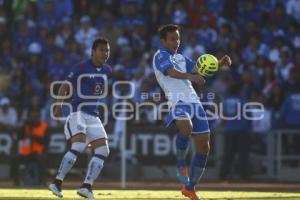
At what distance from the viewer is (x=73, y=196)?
1410 centimetres

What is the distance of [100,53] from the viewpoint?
13773mm

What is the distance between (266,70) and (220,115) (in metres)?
1.71

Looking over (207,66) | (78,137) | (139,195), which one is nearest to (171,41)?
(207,66)

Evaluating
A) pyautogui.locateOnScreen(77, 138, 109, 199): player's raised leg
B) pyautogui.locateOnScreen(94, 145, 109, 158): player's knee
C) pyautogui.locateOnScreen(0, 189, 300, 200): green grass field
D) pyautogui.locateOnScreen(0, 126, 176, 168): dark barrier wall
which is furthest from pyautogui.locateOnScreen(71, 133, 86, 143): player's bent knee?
pyautogui.locateOnScreen(0, 126, 176, 168): dark barrier wall

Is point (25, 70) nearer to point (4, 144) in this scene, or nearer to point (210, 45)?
point (4, 144)

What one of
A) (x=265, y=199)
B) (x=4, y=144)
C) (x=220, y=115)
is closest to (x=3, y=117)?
(x=4, y=144)

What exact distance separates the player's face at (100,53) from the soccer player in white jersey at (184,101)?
0.79 meters

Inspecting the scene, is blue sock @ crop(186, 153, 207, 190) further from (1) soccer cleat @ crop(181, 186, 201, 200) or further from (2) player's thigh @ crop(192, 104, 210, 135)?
(2) player's thigh @ crop(192, 104, 210, 135)

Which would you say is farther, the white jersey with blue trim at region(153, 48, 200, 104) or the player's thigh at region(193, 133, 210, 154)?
the white jersey with blue trim at region(153, 48, 200, 104)

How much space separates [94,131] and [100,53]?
117 cm

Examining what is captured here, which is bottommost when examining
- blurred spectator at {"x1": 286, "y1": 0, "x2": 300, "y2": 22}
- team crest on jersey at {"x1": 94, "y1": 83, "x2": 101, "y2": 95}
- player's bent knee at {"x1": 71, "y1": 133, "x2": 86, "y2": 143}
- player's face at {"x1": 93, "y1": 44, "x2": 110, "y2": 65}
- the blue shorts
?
player's bent knee at {"x1": 71, "y1": 133, "x2": 86, "y2": 143}

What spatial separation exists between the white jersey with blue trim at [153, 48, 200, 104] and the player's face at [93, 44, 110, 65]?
29.7 inches

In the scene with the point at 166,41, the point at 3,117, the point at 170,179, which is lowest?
the point at 170,179

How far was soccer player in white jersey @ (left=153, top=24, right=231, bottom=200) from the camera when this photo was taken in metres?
13.3
